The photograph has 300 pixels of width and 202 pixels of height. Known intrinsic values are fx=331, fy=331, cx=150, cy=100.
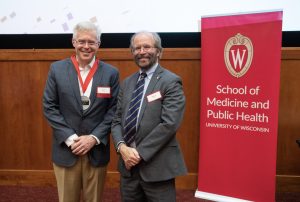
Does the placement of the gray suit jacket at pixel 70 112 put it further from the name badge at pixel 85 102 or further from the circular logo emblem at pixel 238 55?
the circular logo emblem at pixel 238 55

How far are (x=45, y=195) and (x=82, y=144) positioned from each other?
5.40 feet

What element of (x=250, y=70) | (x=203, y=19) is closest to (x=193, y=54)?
(x=203, y=19)

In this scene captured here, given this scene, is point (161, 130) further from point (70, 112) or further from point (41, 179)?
point (41, 179)

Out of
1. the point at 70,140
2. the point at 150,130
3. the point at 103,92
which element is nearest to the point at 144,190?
the point at 150,130

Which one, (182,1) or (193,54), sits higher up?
(182,1)

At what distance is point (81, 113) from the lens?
1.92 meters

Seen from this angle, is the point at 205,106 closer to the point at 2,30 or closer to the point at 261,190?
the point at 261,190

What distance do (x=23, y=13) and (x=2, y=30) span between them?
28 centimetres

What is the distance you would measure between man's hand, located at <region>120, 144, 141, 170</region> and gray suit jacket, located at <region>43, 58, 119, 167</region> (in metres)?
0.22

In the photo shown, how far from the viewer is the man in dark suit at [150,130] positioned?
1.73 meters

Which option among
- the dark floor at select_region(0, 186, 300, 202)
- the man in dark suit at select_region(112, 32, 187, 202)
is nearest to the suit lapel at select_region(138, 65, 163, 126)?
the man in dark suit at select_region(112, 32, 187, 202)

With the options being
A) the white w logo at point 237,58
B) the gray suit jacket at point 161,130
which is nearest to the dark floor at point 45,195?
the white w logo at point 237,58

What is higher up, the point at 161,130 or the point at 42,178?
the point at 161,130

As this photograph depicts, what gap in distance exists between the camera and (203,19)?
107 inches
